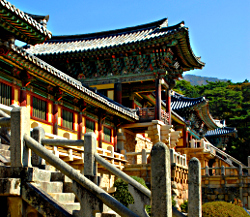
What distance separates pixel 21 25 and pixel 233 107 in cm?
5232

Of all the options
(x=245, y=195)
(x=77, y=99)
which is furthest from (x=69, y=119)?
(x=245, y=195)

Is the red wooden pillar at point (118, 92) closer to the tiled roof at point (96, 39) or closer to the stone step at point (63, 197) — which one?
the tiled roof at point (96, 39)

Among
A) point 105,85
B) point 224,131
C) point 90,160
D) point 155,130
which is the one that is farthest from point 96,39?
point 224,131

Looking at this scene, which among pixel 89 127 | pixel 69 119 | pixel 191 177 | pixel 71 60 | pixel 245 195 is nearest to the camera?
pixel 191 177

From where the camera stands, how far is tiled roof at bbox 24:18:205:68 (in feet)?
73.9

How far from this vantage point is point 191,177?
7.25m

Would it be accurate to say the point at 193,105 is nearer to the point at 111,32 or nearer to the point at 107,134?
the point at 111,32

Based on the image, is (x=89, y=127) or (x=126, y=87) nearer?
(x=89, y=127)

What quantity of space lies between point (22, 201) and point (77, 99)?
41.0ft

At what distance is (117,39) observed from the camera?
26.0m

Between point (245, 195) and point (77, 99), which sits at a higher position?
point (77, 99)

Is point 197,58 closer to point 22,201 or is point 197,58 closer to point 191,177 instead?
point 191,177

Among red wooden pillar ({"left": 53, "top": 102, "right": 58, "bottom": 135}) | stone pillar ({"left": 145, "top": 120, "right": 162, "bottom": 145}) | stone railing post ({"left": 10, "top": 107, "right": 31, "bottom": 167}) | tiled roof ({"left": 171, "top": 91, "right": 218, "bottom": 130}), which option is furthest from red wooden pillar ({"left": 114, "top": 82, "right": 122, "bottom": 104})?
stone railing post ({"left": 10, "top": 107, "right": 31, "bottom": 167})

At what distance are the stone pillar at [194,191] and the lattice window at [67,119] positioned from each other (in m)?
11.3
